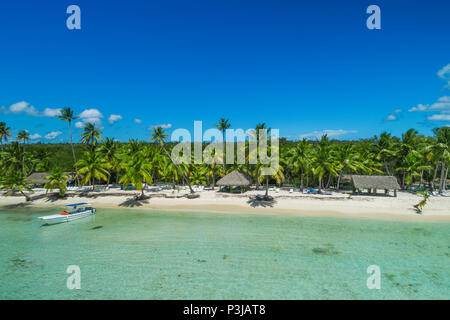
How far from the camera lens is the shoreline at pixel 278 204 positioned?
863 inches

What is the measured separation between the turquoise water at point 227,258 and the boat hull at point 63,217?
0.97m

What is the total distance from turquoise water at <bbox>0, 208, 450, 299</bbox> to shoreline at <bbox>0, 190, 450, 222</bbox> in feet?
6.37

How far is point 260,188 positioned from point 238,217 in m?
11.7

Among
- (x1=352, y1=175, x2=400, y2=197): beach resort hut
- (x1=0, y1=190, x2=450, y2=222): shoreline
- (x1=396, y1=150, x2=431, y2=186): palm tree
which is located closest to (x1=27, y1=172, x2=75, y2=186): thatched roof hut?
(x1=0, y1=190, x2=450, y2=222): shoreline

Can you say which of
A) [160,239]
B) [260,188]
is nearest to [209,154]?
[260,188]

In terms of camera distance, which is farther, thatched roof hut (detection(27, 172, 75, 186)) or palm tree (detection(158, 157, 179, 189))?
thatched roof hut (detection(27, 172, 75, 186))

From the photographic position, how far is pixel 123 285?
11117 mm

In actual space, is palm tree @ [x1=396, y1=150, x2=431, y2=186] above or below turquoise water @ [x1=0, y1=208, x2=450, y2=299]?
above

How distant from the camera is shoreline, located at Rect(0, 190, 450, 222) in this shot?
71.9 feet

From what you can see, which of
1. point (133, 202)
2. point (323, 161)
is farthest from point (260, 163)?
point (133, 202)

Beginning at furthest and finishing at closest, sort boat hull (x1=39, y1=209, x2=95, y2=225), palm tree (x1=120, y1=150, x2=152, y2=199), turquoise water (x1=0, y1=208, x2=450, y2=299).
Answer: palm tree (x1=120, y1=150, x2=152, y2=199) → boat hull (x1=39, y1=209, x2=95, y2=225) → turquoise water (x1=0, y1=208, x2=450, y2=299)

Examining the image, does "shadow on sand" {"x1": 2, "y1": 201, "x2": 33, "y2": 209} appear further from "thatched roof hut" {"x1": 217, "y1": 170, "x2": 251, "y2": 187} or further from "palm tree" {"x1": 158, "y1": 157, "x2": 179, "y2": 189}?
"thatched roof hut" {"x1": 217, "y1": 170, "x2": 251, "y2": 187}
